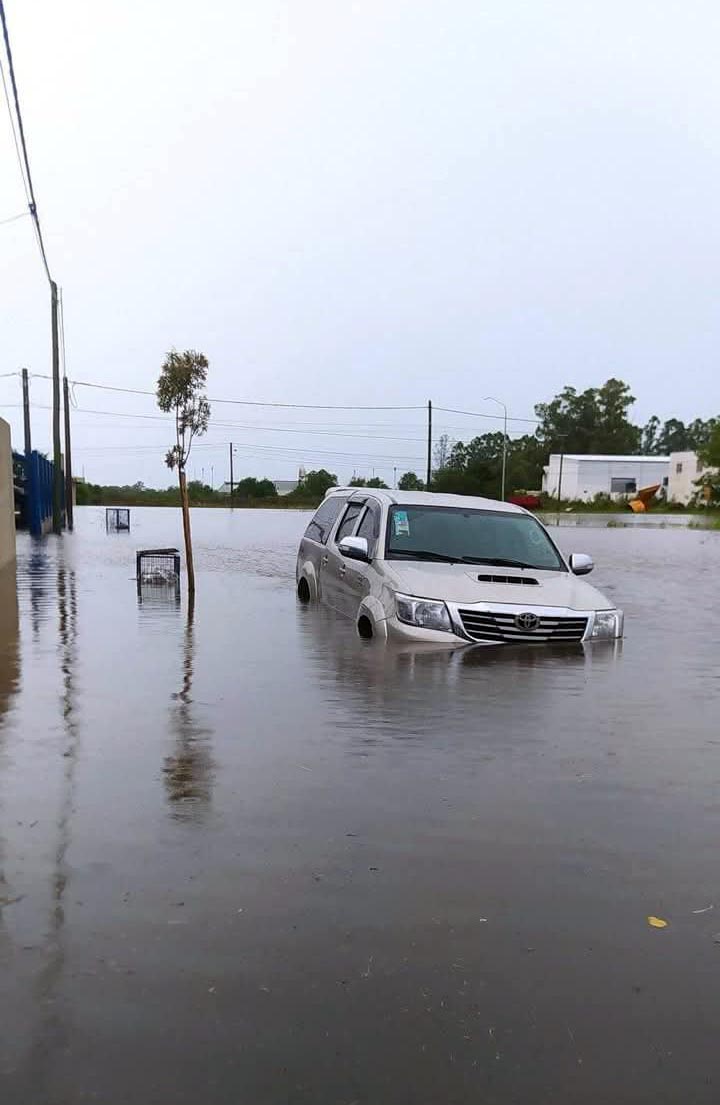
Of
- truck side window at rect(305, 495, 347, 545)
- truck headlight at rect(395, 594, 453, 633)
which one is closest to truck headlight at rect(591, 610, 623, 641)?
truck headlight at rect(395, 594, 453, 633)

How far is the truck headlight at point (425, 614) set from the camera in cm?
897

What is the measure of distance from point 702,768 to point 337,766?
2.16 m

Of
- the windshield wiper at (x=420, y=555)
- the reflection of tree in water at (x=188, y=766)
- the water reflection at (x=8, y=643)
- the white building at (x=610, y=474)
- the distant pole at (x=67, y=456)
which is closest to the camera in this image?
the reflection of tree in water at (x=188, y=766)

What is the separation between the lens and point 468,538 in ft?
34.6

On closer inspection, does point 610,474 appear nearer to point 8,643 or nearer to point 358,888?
point 8,643

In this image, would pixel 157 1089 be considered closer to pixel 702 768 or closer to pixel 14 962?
pixel 14 962

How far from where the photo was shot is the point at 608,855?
4.40 m

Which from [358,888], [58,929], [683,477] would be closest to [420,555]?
[358,888]

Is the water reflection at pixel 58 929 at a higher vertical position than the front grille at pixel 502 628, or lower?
lower

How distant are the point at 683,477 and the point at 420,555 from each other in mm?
100723

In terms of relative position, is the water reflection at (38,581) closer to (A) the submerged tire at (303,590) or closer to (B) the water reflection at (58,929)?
(A) the submerged tire at (303,590)

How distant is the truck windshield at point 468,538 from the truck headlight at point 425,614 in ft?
3.36

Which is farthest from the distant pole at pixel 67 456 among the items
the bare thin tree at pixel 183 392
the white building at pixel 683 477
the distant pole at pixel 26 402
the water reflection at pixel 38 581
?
the white building at pixel 683 477

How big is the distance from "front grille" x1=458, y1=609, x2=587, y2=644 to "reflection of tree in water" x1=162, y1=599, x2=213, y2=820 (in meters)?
2.61
